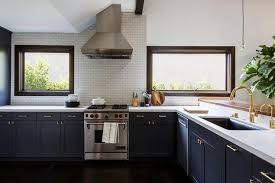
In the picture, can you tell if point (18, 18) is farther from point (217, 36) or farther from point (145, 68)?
point (217, 36)

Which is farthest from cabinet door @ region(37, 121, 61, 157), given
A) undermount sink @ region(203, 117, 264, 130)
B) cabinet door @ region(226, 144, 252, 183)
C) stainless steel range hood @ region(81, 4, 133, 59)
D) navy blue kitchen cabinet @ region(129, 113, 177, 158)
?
cabinet door @ region(226, 144, 252, 183)

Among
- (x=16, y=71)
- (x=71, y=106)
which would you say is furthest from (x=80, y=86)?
(x=16, y=71)

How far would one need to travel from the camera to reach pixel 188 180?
3.37 metres

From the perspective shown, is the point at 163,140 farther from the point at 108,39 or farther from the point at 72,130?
the point at 108,39

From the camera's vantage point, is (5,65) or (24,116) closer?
(24,116)

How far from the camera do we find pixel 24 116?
13.1ft

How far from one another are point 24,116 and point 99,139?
4.27 feet

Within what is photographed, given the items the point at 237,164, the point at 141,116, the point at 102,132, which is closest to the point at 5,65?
the point at 102,132

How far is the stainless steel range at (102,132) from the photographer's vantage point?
4.00 metres

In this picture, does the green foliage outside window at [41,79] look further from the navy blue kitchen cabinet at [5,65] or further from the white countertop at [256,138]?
the white countertop at [256,138]

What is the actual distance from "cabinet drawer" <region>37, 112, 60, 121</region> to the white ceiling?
153 centimetres

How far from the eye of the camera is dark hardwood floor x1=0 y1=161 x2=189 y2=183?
3361 millimetres

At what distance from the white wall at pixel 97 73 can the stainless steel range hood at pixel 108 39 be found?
388 millimetres

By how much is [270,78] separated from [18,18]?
153 inches
